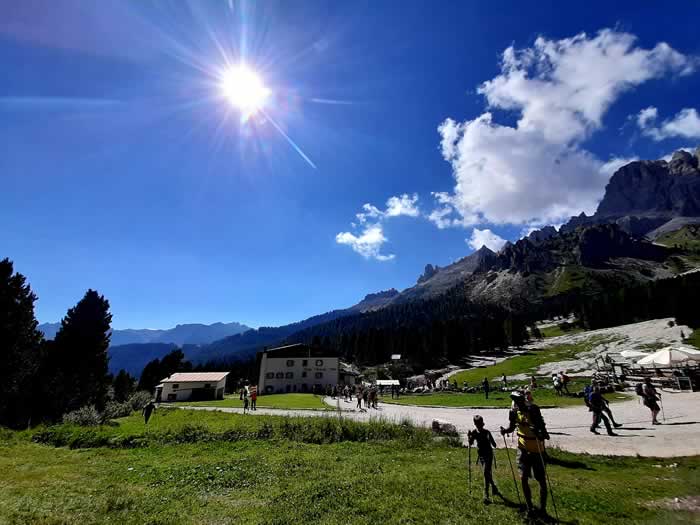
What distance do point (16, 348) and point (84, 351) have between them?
1311cm

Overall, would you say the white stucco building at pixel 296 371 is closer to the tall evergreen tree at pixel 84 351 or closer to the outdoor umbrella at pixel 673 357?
the tall evergreen tree at pixel 84 351

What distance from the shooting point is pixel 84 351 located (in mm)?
49312

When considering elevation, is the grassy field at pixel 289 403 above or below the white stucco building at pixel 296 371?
below

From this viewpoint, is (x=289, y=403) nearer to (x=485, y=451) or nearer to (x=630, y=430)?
(x=630, y=430)

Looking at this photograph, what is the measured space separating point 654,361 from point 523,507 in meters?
25.7

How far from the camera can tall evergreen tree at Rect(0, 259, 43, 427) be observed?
36.0 meters

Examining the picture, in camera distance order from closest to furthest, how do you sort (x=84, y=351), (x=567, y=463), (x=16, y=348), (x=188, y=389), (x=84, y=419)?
(x=567, y=463), (x=84, y=419), (x=16, y=348), (x=84, y=351), (x=188, y=389)

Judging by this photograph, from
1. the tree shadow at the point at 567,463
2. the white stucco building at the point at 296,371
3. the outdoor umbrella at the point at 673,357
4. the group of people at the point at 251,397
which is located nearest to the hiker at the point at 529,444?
the tree shadow at the point at 567,463

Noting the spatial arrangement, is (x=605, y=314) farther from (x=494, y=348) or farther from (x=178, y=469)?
(x=178, y=469)

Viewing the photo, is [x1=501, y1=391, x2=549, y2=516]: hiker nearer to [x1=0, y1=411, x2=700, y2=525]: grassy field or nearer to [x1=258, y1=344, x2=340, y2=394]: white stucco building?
[x1=0, y1=411, x2=700, y2=525]: grassy field

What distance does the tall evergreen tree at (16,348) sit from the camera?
118ft

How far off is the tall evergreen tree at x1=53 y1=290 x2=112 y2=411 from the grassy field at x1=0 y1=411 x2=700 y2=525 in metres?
36.3

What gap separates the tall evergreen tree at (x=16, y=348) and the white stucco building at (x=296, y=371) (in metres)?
50.5

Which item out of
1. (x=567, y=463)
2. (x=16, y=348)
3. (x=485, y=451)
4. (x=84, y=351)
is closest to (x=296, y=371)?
(x=84, y=351)
